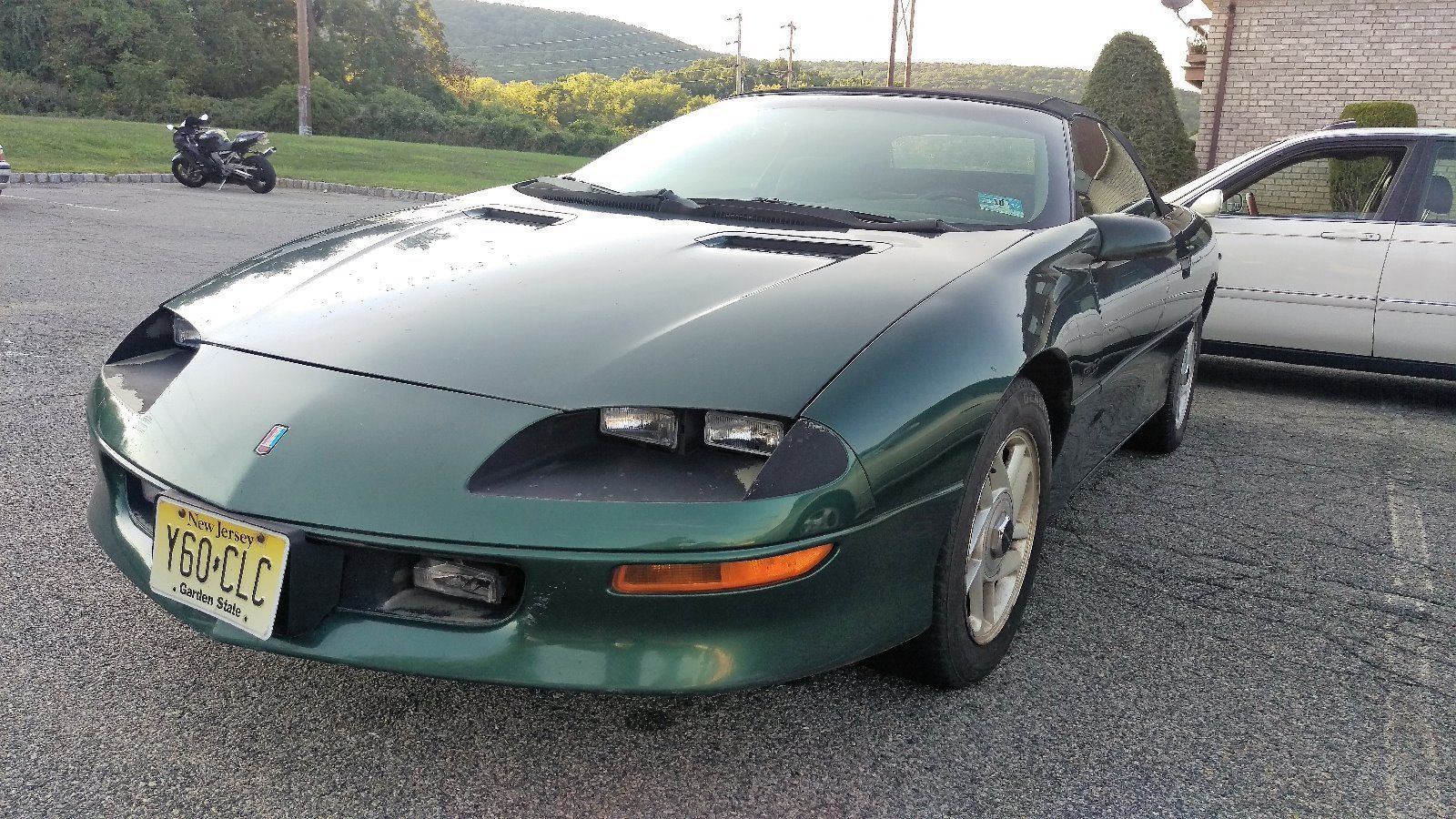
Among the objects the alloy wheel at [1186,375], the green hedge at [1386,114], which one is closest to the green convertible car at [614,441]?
the alloy wheel at [1186,375]

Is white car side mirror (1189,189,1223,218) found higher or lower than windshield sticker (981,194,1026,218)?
higher

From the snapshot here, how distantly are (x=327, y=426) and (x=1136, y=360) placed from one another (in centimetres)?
246

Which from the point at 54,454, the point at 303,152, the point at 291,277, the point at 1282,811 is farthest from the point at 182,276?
the point at 303,152

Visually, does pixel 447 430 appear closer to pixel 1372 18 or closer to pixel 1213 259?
pixel 1213 259

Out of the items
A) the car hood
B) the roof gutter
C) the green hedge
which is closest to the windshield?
the car hood

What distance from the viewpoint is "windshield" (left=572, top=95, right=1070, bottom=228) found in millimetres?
3061

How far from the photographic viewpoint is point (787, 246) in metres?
2.62

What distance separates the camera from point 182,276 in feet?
24.9

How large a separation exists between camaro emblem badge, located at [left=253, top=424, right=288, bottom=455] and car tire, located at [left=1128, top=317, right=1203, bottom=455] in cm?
324

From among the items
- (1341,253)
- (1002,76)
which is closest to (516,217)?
(1341,253)

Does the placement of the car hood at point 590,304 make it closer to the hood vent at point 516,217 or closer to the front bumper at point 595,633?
the hood vent at point 516,217

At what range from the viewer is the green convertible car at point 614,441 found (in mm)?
1834

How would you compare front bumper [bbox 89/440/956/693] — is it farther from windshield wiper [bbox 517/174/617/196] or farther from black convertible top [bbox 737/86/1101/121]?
black convertible top [bbox 737/86/1101/121]

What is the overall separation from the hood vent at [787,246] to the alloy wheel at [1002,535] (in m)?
0.55
